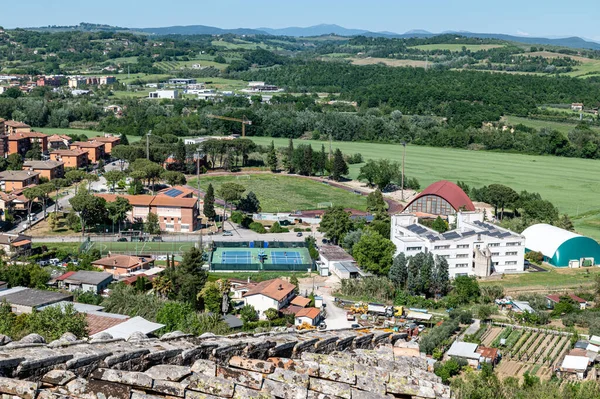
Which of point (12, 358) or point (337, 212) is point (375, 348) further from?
point (337, 212)

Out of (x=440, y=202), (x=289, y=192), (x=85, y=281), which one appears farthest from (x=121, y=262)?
(x=289, y=192)

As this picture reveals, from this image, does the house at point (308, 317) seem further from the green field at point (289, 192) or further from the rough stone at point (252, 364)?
the rough stone at point (252, 364)

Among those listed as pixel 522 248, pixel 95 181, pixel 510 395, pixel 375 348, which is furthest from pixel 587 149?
pixel 375 348

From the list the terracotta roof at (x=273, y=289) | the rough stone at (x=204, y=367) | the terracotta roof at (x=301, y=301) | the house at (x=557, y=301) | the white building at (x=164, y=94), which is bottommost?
the house at (x=557, y=301)

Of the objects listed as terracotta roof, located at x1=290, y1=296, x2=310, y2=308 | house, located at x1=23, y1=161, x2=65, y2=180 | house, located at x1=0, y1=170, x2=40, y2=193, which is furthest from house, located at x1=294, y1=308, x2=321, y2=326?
house, located at x1=23, y1=161, x2=65, y2=180

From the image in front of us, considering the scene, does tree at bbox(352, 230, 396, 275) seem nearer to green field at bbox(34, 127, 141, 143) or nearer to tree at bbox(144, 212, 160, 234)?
tree at bbox(144, 212, 160, 234)

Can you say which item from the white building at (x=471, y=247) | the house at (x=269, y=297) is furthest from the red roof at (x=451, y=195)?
the house at (x=269, y=297)
